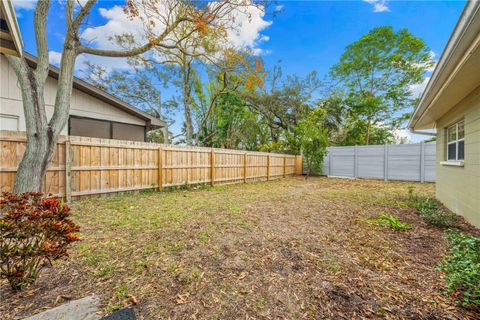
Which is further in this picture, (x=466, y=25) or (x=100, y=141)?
(x=100, y=141)

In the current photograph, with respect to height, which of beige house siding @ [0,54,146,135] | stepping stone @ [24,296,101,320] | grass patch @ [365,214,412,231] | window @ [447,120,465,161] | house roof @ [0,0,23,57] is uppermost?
beige house siding @ [0,54,146,135]

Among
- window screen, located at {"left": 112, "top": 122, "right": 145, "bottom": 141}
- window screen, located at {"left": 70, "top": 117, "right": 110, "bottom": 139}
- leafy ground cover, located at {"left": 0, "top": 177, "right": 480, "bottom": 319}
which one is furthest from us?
window screen, located at {"left": 112, "top": 122, "right": 145, "bottom": 141}

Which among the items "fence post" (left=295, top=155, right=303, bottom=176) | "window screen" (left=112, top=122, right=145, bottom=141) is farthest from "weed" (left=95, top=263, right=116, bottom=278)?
"fence post" (left=295, top=155, right=303, bottom=176)

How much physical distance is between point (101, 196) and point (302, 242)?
5.24 meters

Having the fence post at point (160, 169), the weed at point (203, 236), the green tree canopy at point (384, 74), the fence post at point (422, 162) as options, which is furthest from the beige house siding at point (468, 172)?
the green tree canopy at point (384, 74)

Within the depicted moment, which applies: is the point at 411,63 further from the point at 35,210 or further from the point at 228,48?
the point at 35,210

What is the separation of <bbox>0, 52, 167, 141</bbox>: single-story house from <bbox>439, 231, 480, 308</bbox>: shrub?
893 centimetres

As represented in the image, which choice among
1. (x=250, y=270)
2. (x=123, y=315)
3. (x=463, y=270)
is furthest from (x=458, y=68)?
(x=123, y=315)

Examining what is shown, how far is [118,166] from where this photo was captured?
222 inches

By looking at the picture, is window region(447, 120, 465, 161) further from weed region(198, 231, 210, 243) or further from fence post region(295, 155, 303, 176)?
fence post region(295, 155, 303, 176)

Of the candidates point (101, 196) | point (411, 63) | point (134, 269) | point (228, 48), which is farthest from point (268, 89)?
point (134, 269)

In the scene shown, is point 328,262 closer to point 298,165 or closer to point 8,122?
point 8,122

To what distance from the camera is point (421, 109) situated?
4398mm

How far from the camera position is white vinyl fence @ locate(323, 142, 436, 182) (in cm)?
1002
